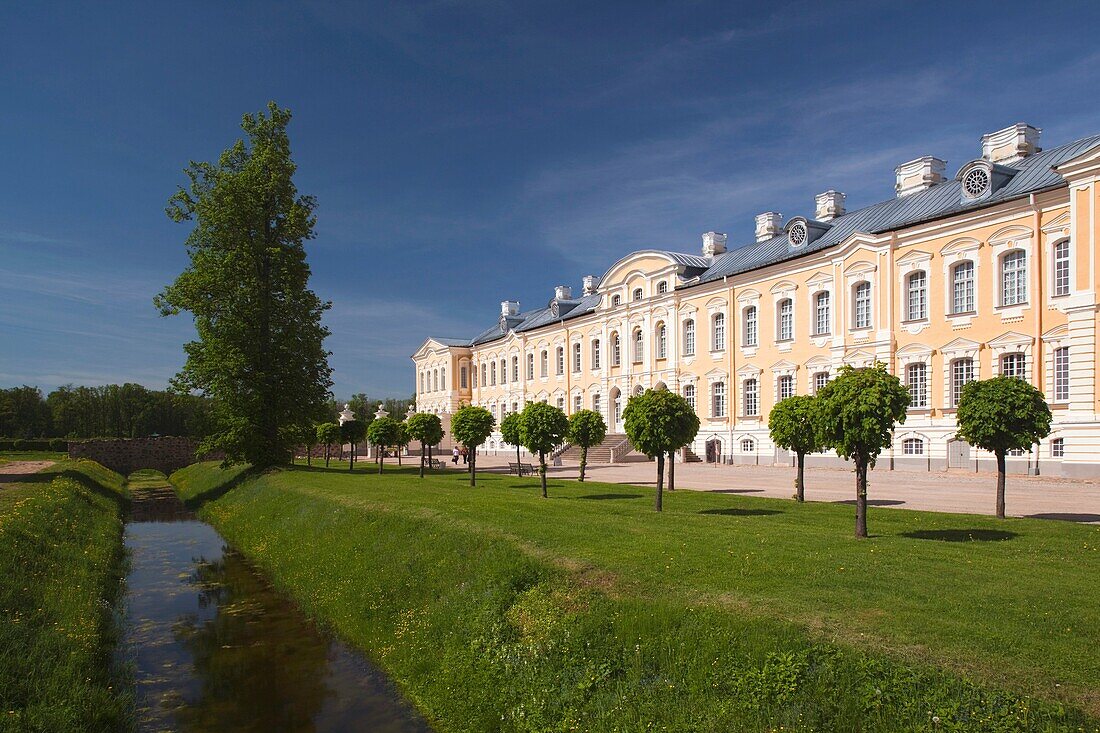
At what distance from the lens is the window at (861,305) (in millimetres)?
34062

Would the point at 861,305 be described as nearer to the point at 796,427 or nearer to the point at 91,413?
the point at 796,427

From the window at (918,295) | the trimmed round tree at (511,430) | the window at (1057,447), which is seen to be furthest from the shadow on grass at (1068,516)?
the window at (918,295)

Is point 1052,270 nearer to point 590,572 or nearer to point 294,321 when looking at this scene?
point 590,572

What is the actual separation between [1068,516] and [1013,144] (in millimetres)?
22091

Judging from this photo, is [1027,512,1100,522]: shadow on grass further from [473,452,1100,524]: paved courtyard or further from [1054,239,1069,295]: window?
[1054,239,1069,295]: window

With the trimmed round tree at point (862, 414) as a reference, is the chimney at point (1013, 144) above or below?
above

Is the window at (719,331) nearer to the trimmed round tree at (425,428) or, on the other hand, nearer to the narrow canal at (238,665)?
the trimmed round tree at (425,428)

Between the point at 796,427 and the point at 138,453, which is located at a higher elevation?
the point at 796,427

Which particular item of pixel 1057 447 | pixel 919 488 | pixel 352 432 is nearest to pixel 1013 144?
pixel 1057 447

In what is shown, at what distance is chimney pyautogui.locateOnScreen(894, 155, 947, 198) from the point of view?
113 ft

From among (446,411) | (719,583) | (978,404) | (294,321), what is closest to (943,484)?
(978,404)

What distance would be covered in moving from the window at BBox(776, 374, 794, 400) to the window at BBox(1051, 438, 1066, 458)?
1282 centimetres

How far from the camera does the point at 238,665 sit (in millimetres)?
11141

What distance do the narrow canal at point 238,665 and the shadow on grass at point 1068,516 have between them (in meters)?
14.0
